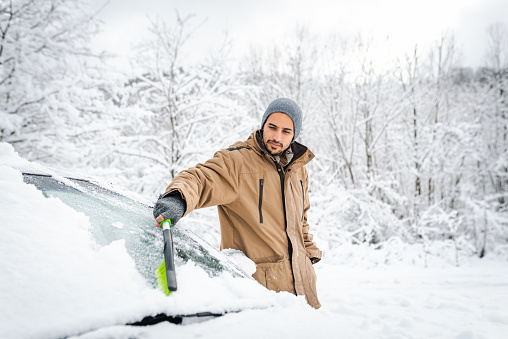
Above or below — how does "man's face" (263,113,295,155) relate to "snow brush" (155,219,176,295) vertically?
above

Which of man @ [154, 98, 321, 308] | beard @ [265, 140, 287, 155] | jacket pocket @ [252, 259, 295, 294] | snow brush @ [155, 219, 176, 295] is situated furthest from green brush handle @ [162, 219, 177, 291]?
beard @ [265, 140, 287, 155]

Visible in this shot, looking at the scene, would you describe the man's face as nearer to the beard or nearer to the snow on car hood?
the beard

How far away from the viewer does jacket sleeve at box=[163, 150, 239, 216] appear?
1.32 m

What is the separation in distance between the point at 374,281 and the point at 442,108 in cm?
952

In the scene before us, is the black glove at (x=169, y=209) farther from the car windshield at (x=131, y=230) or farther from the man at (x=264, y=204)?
the man at (x=264, y=204)

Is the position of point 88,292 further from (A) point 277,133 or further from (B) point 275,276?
(A) point 277,133

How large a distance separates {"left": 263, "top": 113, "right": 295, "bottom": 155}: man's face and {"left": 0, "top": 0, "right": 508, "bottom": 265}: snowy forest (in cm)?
159

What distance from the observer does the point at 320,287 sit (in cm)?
415

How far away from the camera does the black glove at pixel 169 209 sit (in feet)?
3.75

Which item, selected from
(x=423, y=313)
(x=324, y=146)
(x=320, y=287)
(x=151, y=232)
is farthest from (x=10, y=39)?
(x=324, y=146)

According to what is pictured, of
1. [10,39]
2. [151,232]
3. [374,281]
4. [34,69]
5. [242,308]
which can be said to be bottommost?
[374,281]

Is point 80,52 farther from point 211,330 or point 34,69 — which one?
point 211,330

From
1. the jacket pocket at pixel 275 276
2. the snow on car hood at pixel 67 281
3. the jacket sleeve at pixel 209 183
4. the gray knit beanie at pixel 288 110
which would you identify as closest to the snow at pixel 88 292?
the snow on car hood at pixel 67 281

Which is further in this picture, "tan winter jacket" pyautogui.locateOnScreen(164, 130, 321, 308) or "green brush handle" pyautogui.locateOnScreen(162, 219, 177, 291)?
"tan winter jacket" pyautogui.locateOnScreen(164, 130, 321, 308)
